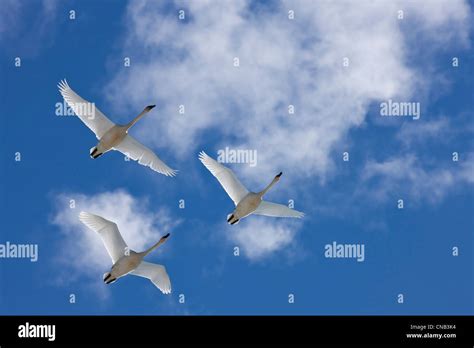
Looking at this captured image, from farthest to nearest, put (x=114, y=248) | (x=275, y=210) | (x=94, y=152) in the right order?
(x=275, y=210) → (x=94, y=152) → (x=114, y=248)

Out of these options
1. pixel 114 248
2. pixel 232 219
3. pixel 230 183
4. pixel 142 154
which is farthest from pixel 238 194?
pixel 114 248

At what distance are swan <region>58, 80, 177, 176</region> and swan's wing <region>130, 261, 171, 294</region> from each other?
3.97 m

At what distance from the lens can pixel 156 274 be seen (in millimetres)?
31781

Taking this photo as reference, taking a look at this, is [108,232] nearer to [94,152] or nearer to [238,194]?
[94,152]

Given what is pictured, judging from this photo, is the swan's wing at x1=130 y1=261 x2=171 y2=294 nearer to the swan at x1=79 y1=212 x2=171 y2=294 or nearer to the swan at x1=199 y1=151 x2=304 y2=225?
the swan at x1=79 y1=212 x2=171 y2=294

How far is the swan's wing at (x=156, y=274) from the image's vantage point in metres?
31.6

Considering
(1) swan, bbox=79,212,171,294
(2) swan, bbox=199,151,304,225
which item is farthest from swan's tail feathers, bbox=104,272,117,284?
(2) swan, bbox=199,151,304,225

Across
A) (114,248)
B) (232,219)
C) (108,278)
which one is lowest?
(108,278)

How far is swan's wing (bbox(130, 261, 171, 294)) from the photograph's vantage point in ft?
104

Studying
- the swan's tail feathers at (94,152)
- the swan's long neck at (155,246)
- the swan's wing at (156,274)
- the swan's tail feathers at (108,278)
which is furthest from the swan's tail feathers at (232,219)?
the swan's tail feathers at (94,152)

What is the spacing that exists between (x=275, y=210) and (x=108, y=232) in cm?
630

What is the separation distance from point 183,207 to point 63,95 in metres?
6.14
